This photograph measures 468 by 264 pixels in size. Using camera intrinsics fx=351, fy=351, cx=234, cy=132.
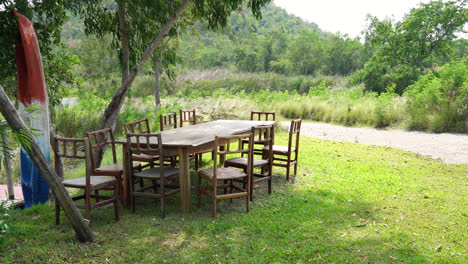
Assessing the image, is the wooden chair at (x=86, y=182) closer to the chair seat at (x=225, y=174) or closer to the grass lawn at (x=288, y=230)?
the grass lawn at (x=288, y=230)

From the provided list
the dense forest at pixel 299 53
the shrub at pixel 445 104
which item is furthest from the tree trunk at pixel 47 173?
the dense forest at pixel 299 53

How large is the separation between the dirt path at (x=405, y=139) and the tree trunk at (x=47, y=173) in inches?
266

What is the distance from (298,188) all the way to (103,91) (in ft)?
50.3

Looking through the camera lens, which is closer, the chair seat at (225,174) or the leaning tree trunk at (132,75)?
the chair seat at (225,174)

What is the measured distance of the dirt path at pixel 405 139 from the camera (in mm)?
7560

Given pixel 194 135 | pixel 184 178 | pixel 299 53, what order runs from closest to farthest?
pixel 184 178 < pixel 194 135 < pixel 299 53

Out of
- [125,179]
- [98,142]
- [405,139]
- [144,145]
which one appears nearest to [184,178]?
[144,145]

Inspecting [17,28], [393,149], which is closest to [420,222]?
[393,149]

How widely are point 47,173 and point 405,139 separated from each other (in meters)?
8.73

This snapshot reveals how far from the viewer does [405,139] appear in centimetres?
916

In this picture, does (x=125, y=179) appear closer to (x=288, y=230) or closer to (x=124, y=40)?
(x=288, y=230)

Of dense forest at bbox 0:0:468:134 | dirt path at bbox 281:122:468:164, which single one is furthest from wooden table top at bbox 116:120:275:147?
dirt path at bbox 281:122:468:164

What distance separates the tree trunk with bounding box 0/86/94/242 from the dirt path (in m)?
6.75

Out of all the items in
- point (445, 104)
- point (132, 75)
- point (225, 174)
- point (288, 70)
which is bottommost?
point (225, 174)
